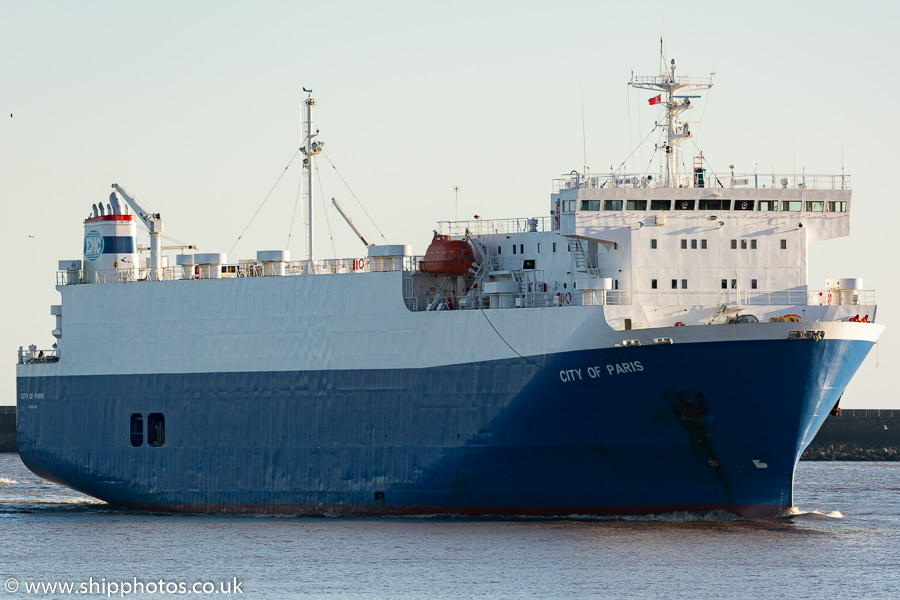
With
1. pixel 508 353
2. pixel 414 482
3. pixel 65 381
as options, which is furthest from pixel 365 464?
pixel 65 381

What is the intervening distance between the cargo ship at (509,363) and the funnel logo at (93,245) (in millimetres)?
2337

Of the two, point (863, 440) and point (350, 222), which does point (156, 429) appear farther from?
point (863, 440)

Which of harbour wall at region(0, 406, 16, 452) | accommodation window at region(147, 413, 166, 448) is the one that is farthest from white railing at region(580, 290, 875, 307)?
harbour wall at region(0, 406, 16, 452)

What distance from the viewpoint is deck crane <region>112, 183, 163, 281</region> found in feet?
159

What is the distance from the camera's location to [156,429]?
151ft

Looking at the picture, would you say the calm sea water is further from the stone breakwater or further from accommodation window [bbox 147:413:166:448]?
the stone breakwater

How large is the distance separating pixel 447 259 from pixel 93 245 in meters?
14.2

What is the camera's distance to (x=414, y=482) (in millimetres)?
40875

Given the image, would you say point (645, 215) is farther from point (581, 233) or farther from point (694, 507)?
point (694, 507)

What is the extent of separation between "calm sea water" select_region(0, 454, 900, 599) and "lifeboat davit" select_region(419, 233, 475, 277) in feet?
22.2

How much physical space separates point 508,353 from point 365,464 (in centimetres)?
558

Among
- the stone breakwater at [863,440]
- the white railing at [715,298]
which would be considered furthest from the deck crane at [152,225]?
the stone breakwater at [863,440]

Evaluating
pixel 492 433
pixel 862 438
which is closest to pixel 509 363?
pixel 492 433

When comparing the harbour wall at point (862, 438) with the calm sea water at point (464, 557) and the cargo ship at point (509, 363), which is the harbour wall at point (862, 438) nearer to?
the calm sea water at point (464, 557)
